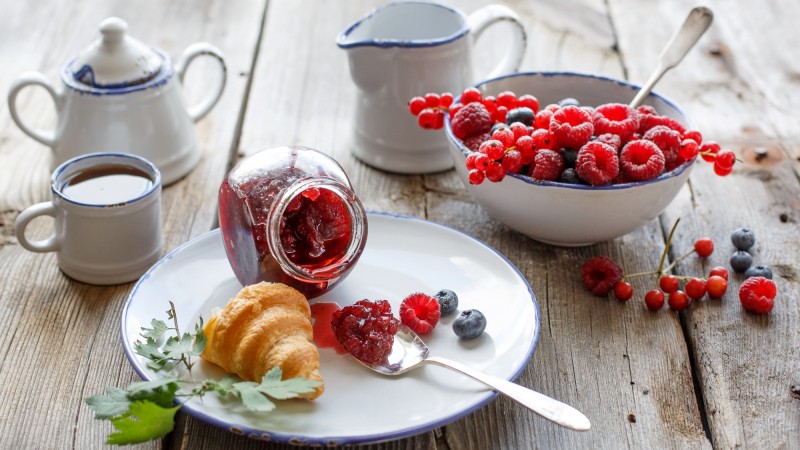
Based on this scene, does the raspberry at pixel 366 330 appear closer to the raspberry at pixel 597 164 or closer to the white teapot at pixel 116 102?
the raspberry at pixel 597 164

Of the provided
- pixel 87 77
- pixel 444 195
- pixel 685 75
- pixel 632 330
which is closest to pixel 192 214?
pixel 87 77

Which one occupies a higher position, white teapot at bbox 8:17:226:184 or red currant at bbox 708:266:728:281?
white teapot at bbox 8:17:226:184

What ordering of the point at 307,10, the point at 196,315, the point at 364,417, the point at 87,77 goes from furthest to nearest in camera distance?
the point at 307,10, the point at 87,77, the point at 196,315, the point at 364,417

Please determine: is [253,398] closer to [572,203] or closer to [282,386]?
[282,386]

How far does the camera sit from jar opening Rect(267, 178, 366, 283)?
121 centimetres

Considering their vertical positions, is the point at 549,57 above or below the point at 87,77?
below

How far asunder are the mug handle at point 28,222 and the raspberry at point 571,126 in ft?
2.77

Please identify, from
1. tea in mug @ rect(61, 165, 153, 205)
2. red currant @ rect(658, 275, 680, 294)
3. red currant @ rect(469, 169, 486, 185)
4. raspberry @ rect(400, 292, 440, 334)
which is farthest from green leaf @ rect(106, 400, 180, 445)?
red currant @ rect(658, 275, 680, 294)

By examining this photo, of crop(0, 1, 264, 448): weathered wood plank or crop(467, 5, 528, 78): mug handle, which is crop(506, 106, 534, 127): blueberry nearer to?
crop(467, 5, 528, 78): mug handle

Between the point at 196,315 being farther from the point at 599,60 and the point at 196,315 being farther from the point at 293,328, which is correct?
the point at 599,60

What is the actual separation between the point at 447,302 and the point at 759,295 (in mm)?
524

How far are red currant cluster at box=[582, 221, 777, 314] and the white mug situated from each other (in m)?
0.75

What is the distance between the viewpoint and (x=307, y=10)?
2.43 meters

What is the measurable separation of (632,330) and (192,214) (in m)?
0.84
